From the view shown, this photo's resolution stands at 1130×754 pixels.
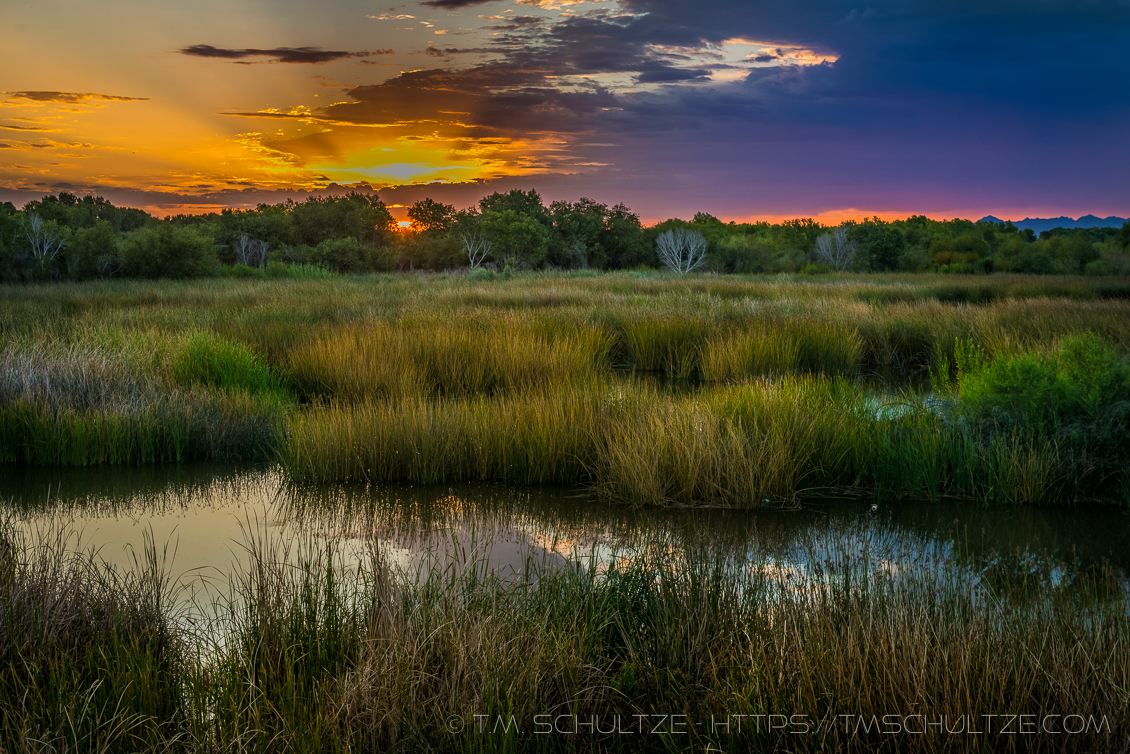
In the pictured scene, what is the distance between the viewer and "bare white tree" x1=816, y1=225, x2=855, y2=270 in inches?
2073

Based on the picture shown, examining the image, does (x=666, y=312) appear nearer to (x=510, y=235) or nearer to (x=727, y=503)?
(x=727, y=503)

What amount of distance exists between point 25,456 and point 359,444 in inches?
124

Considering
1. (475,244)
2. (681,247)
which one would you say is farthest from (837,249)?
(475,244)

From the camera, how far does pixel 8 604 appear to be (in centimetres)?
277

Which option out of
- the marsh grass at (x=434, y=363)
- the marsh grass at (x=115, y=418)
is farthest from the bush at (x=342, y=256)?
the marsh grass at (x=115, y=418)

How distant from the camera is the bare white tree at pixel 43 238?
105 ft

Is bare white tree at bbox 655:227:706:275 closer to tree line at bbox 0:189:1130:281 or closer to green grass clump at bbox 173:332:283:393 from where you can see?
tree line at bbox 0:189:1130:281

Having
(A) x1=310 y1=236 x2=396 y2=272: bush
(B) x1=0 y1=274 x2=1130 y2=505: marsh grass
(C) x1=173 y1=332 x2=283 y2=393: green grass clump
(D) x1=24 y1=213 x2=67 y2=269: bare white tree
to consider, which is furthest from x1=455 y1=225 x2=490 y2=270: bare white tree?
(C) x1=173 y1=332 x2=283 y2=393: green grass clump

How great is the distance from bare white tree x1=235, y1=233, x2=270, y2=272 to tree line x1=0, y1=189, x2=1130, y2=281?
0.30ft

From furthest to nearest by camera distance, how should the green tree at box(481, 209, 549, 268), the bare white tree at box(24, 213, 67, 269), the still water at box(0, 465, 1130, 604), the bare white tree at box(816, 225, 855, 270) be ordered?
the bare white tree at box(816, 225, 855, 270)
the green tree at box(481, 209, 549, 268)
the bare white tree at box(24, 213, 67, 269)
the still water at box(0, 465, 1130, 604)

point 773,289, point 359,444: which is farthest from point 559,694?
point 773,289

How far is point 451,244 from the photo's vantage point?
53.0 m

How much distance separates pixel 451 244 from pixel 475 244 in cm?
372

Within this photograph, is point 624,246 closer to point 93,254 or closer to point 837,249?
point 837,249
